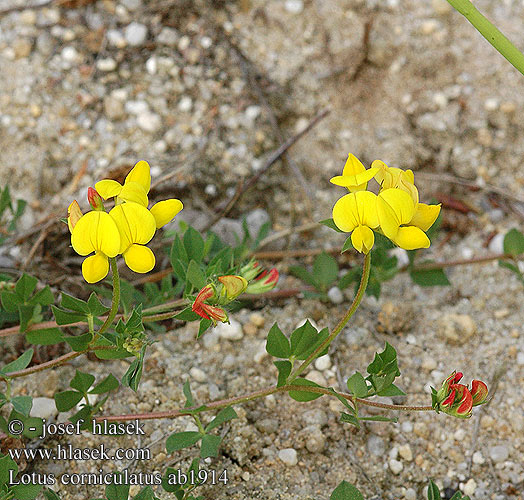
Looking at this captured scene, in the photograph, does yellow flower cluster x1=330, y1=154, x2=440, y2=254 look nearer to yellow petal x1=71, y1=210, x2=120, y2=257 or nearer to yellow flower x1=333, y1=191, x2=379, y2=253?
yellow flower x1=333, y1=191, x2=379, y2=253

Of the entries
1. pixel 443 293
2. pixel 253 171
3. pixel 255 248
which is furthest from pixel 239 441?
pixel 253 171

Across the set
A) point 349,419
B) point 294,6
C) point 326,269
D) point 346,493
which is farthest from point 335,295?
point 294,6

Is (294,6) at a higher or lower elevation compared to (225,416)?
higher

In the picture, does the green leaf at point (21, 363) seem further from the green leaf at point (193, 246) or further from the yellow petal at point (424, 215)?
the yellow petal at point (424, 215)

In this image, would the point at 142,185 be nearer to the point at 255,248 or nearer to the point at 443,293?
the point at 255,248

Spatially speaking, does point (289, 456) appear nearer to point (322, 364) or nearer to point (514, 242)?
point (322, 364)

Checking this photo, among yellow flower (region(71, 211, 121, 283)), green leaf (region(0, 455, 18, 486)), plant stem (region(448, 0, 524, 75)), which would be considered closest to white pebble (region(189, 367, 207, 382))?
green leaf (region(0, 455, 18, 486))

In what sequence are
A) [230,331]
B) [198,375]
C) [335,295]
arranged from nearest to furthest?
[198,375] → [230,331] → [335,295]

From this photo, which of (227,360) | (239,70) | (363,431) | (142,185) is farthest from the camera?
(239,70)
